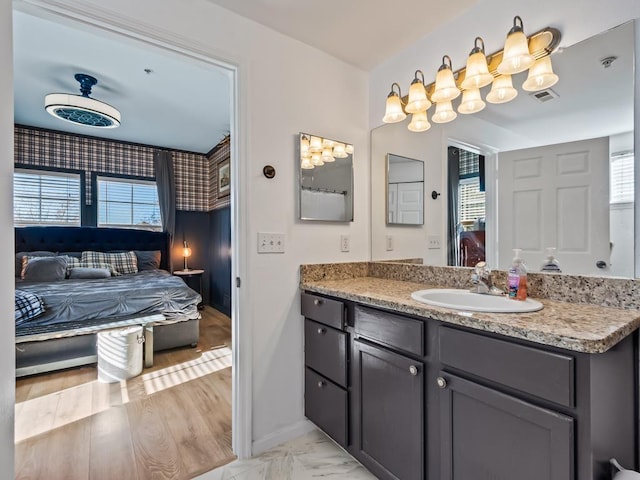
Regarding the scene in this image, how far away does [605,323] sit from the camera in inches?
37.1

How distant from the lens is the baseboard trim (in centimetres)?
169

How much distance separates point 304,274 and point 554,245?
123cm

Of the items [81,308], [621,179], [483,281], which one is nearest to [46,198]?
[81,308]

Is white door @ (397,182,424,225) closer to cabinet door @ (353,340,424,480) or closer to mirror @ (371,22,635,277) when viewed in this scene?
mirror @ (371,22,635,277)

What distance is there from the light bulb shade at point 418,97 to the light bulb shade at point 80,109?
266 cm

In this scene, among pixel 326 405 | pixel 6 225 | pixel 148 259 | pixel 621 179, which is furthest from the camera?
pixel 148 259

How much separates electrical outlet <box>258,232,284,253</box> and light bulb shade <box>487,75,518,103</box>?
130 cm

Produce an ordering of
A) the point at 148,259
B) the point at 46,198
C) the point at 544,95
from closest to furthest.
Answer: the point at 544,95, the point at 46,198, the point at 148,259

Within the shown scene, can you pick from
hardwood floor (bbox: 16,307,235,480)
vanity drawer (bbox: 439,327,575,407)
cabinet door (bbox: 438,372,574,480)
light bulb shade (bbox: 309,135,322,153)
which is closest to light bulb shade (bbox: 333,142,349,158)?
light bulb shade (bbox: 309,135,322,153)

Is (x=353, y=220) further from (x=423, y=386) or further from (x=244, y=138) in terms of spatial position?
(x=423, y=386)

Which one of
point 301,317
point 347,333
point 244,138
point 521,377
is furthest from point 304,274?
point 521,377

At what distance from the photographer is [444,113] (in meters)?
1.75

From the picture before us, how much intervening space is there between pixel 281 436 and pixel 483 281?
1.39 meters

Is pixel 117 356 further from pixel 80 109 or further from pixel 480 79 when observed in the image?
pixel 480 79
